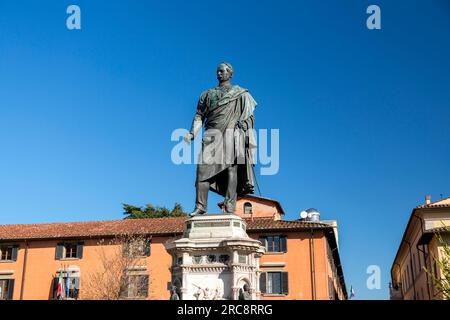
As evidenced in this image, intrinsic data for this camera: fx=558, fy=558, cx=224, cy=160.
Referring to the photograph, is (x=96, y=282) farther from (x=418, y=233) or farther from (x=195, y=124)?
(x=195, y=124)

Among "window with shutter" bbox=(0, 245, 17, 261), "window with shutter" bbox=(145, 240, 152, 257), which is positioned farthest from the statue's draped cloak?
"window with shutter" bbox=(0, 245, 17, 261)

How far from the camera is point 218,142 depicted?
10914 millimetres

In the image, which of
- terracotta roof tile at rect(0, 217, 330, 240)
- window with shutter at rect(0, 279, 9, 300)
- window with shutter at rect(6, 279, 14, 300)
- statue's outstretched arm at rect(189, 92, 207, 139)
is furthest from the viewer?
window with shutter at rect(0, 279, 9, 300)

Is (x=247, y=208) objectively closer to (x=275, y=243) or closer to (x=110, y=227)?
(x=275, y=243)

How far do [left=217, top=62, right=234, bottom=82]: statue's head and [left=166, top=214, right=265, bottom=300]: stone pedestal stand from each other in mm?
2985

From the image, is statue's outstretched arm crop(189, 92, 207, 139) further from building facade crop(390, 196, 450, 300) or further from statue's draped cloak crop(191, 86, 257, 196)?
building facade crop(390, 196, 450, 300)

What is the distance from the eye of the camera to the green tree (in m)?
65.4

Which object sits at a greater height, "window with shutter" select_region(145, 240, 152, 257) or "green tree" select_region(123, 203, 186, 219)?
"green tree" select_region(123, 203, 186, 219)

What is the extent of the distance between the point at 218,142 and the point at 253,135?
2.37 feet

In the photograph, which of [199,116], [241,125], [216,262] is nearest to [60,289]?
[199,116]

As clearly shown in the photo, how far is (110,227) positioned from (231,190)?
41275mm
